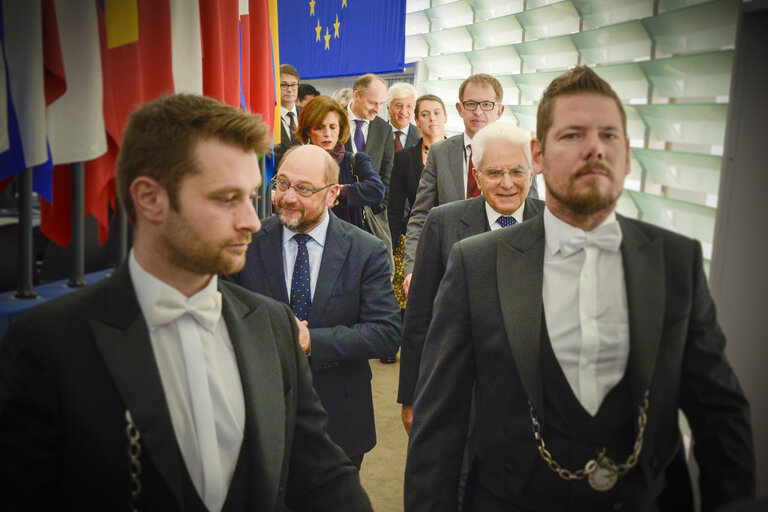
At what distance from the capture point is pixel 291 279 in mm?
2863

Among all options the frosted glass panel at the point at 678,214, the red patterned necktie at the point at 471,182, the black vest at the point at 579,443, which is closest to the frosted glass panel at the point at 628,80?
the frosted glass panel at the point at 678,214

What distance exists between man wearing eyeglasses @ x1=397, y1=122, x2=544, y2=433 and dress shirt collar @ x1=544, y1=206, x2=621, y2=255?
1132mm

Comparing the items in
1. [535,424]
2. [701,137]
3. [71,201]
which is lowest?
[535,424]

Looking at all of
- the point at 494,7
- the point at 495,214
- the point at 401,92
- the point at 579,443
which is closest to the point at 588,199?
the point at 579,443

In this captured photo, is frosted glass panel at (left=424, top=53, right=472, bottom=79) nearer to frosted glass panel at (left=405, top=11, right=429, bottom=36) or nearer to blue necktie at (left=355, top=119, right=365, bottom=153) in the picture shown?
frosted glass panel at (left=405, top=11, right=429, bottom=36)

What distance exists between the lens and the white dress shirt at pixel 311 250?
288cm

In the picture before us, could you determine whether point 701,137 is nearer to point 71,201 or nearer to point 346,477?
point 346,477

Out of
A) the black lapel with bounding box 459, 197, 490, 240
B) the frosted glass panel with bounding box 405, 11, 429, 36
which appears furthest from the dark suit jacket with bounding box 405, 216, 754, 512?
the frosted glass panel with bounding box 405, 11, 429, 36

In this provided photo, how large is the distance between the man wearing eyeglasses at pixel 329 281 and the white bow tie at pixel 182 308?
1271 mm

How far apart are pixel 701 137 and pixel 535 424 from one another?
1958 millimetres

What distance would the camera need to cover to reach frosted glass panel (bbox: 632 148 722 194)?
3.07 meters

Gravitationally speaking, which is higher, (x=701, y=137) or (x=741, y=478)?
(x=701, y=137)

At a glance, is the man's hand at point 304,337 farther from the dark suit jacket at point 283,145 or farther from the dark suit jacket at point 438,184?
the dark suit jacket at point 283,145

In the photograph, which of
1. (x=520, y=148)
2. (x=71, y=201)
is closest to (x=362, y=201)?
(x=520, y=148)
